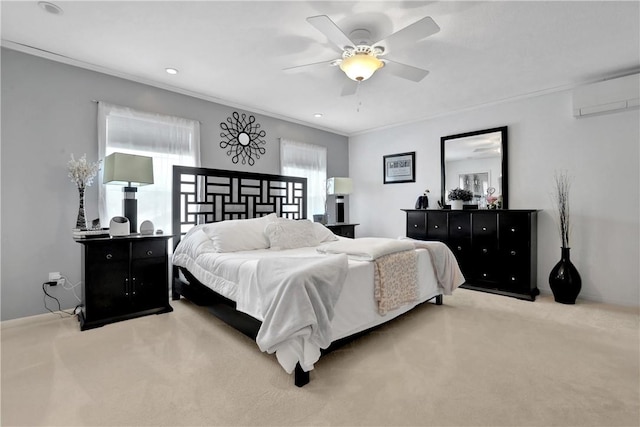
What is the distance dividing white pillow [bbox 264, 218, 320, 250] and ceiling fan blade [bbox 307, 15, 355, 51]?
198 centimetres

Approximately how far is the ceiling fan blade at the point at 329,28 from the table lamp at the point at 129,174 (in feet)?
7.29

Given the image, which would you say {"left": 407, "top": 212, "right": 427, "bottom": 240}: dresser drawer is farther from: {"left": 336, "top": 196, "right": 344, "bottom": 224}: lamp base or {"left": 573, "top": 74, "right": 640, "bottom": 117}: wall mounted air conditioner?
{"left": 573, "top": 74, "right": 640, "bottom": 117}: wall mounted air conditioner

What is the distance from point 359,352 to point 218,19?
2845 millimetres

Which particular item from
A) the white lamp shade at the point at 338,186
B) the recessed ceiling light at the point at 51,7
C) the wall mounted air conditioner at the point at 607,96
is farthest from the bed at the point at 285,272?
the wall mounted air conditioner at the point at 607,96

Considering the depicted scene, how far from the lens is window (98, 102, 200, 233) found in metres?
3.31

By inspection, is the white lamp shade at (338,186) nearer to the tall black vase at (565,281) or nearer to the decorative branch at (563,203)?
the decorative branch at (563,203)

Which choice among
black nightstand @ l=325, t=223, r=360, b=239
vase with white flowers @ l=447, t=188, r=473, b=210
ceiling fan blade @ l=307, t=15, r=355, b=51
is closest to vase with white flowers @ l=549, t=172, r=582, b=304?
vase with white flowers @ l=447, t=188, r=473, b=210

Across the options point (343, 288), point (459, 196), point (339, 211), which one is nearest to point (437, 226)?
point (459, 196)

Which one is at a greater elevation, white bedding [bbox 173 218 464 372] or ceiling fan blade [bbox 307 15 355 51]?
ceiling fan blade [bbox 307 15 355 51]

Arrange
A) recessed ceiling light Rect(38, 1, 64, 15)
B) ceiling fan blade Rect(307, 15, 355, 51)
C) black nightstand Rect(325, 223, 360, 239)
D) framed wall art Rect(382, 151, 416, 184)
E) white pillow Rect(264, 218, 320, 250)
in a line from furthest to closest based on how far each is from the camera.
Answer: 1. framed wall art Rect(382, 151, 416, 184)
2. black nightstand Rect(325, 223, 360, 239)
3. white pillow Rect(264, 218, 320, 250)
4. recessed ceiling light Rect(38, 1, 64, 15)
5. ceiling fan blade Rect(307, 15, 355, 51)

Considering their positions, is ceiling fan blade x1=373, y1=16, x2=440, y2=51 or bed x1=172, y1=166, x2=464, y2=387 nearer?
bed x1=172, y1=166, x2=464, y2=387

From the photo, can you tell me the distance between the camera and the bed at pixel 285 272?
1.87 metres

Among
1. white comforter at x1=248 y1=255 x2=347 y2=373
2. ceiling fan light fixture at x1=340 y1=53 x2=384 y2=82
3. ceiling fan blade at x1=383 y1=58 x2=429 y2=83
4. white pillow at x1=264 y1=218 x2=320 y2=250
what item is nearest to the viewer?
white comforter at x1=248 y1=255 x2=347 y2=373

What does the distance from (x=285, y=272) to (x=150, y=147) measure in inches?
108
